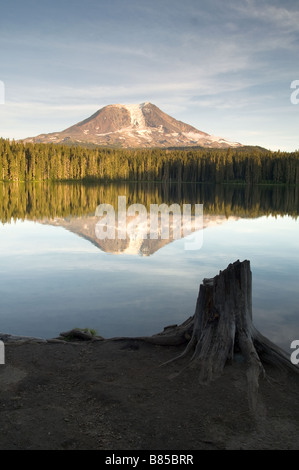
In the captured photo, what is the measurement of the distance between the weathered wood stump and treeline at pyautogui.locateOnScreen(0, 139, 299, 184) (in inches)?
5233

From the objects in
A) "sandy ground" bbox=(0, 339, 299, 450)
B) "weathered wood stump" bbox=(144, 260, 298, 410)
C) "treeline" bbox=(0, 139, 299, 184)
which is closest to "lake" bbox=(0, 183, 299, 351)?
"weathered wood stump" bbox=(144, 260, 298, 410)

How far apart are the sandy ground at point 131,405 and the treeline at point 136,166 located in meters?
133

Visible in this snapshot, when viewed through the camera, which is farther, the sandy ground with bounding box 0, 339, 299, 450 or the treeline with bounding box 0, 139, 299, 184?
the treeline with bounding box 0, 139, 299, 184

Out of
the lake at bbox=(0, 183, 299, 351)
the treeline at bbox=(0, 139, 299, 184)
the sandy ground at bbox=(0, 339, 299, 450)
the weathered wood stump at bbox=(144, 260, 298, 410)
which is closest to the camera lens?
the sandy ground at bbox=(0, 339, 299, 450)

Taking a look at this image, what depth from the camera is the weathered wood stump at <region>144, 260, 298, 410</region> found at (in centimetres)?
931

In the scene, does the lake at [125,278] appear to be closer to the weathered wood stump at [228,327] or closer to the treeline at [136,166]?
the weathered wood stump at [228,327]

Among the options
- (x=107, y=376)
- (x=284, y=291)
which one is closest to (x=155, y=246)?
(x=284, y=291)

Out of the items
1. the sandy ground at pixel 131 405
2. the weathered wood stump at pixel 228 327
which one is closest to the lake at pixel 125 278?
the weathered wood stump at pixel 228 327

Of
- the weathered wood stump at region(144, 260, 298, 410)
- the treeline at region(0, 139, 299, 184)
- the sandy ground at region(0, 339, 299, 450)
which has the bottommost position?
the sandy ground at region(0, 339, 299, 450)

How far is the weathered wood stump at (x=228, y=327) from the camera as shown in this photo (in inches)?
367

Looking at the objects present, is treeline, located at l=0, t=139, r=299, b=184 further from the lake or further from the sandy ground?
the sandy ground

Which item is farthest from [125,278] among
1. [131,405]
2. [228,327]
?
[131,405]

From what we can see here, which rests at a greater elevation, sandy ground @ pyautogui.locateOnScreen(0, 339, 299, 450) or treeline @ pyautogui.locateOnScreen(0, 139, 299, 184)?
treeline @ pyautogui.locateOnScreen(0, 139, 299, 184)
